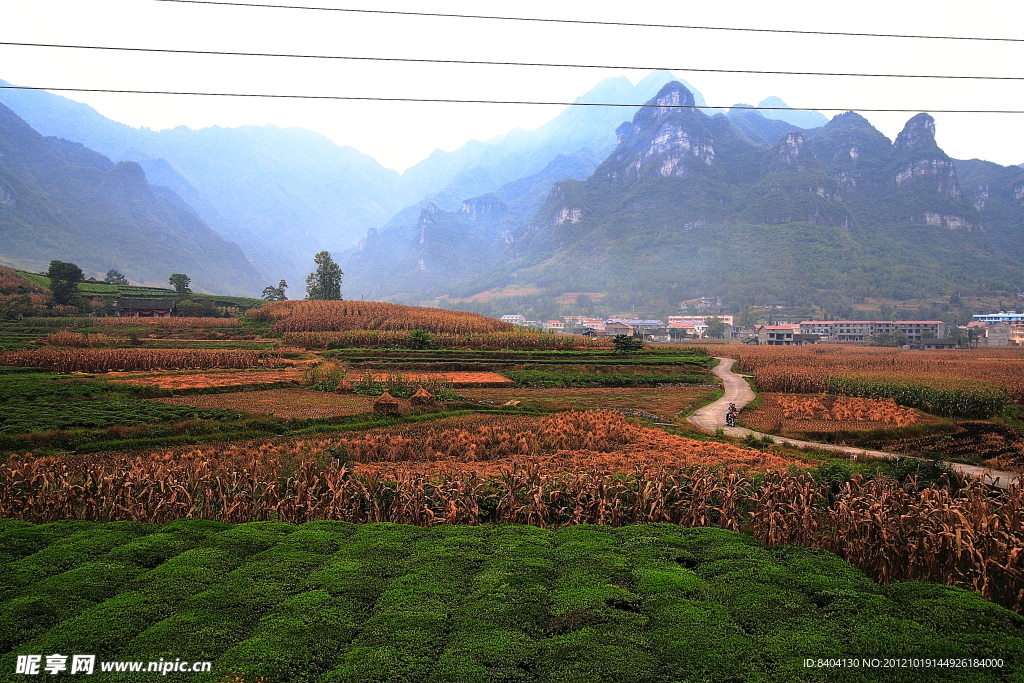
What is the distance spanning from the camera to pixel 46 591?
6.27 m

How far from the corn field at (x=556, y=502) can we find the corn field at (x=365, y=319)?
146 ft

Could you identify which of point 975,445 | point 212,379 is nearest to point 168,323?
point 212,379

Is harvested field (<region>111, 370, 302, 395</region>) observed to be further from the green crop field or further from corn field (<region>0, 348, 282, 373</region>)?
the green crop field

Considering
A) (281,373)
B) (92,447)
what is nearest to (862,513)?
(92,447)

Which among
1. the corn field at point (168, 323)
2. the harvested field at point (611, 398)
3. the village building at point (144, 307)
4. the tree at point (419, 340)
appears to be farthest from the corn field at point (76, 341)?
the harvested field at point (611, 398)

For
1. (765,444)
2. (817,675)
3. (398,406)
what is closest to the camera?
(817,675)

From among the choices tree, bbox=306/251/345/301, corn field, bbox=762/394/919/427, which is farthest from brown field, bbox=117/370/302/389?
tree, bbox=306/251/345/301

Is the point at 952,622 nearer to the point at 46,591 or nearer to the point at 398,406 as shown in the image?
the point at 46,591

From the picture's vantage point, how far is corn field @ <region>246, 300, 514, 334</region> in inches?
2190

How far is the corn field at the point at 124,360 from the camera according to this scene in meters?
30.0

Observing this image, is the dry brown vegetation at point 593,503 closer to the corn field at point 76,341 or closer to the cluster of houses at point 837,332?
the corn field at point 76,341

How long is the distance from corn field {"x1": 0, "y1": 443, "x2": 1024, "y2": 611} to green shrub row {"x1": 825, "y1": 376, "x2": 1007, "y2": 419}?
17.4m

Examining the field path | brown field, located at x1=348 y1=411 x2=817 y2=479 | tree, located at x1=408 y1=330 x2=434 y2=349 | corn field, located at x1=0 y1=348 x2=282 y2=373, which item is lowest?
the field path

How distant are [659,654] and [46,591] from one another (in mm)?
6848
